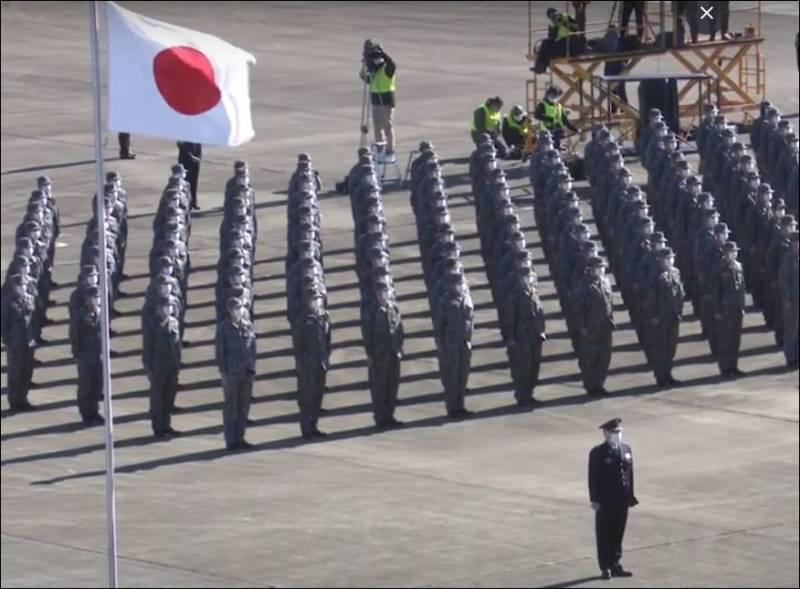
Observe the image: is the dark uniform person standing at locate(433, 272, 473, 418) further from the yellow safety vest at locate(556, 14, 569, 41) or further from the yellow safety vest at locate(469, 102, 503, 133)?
the yellow safety vest at locate(556, 14, 569, 41)

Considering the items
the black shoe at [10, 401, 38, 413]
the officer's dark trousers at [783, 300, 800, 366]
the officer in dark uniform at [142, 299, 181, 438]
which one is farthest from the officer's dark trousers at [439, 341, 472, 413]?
the black shoe at [10, 401, 38, 413]

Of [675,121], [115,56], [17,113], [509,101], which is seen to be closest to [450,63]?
[509,101]

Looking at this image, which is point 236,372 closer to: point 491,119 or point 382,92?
point 382,92

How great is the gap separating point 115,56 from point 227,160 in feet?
61.7

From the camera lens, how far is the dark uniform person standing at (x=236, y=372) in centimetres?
2036

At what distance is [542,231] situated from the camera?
2512 centimetres

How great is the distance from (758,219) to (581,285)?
2.82 m

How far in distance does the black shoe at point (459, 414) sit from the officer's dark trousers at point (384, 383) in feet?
1.45

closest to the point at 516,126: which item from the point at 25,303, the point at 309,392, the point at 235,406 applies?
the point at 25,303

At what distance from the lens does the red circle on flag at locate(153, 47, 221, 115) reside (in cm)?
1342

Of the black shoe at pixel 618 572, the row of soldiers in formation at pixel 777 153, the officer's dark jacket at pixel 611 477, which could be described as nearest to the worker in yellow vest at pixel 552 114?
the row of soldiers in formation at pixel 777 153

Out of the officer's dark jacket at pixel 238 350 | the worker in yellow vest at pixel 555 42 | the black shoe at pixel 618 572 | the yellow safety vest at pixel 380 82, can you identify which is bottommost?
the black shoe at pixel 618 572

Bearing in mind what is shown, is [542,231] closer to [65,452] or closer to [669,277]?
[669,277]

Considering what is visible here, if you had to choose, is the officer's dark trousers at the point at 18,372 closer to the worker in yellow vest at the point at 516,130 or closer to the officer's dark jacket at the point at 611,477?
the worker in yellow vest at the point at 516,130
